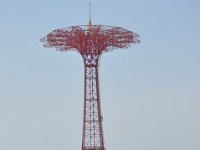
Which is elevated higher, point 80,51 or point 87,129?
point 80,51

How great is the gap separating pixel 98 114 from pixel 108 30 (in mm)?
6924

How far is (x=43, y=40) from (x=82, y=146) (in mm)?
9445

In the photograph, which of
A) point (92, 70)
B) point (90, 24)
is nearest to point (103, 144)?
point (92, 70)

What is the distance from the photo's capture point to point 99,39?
199 ft

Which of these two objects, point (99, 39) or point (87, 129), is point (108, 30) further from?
point (87, 129)

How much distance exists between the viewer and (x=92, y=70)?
199 ft

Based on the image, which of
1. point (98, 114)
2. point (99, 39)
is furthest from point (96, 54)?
point (98, 114)

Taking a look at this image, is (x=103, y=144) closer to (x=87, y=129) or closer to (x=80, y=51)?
(x=87, y=129)

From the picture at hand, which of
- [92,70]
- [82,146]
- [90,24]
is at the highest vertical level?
[90,24]

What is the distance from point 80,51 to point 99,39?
1844 millimetres

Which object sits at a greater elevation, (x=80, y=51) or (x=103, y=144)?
(x=80, y=51)

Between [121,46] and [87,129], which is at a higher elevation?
[121,46]

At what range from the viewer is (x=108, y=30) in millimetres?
60812

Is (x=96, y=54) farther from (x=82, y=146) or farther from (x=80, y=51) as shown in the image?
(x=82, y=146)
